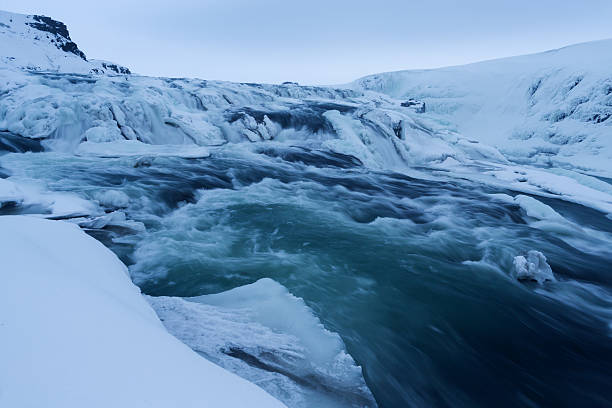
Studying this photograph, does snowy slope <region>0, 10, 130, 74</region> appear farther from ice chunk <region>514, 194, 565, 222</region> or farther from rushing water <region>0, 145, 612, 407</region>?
ice chunk <region>514, 194, 565, 222</region>

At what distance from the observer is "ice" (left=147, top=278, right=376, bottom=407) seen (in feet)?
7.41

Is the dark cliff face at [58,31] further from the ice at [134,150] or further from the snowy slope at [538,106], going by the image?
the ice at [134,150]

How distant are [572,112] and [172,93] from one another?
28042 mm

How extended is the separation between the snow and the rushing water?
2.04 metres

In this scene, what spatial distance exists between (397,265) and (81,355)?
4.89 m

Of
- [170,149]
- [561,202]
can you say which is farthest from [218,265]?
[561,202]

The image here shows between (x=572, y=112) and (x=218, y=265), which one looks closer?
(x=218, y=265)

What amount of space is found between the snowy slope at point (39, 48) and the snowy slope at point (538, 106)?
174 ft

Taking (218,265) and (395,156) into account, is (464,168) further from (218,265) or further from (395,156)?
(218,265)

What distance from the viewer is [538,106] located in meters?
28.3

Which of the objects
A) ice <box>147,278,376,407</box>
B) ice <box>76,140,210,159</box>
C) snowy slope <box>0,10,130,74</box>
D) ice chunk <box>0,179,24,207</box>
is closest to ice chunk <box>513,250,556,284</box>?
ice <box>147,278,376,407</box>

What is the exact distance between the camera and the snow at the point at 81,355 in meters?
1.05

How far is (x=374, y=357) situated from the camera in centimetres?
335

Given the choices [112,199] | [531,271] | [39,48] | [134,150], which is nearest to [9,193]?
[112,199]
